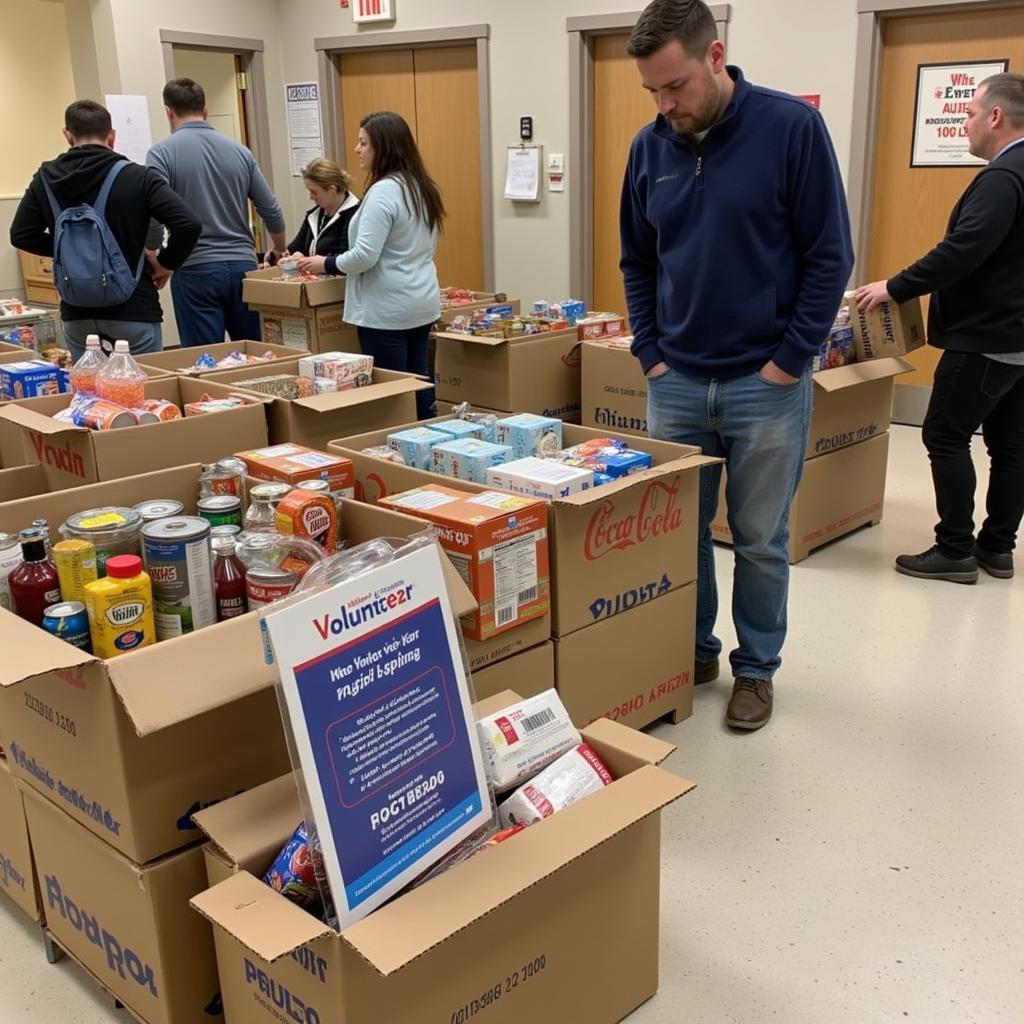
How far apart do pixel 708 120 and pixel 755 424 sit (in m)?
0.68

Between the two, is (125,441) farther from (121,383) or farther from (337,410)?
(337,410)

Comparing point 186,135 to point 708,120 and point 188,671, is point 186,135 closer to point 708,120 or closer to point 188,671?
point 708,120

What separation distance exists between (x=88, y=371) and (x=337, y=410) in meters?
0.66

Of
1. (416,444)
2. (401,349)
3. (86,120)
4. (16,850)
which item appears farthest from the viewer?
(401,349)

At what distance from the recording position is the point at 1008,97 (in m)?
→ 3.24

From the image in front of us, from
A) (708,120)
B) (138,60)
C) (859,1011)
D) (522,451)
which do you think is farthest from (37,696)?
(138,60)

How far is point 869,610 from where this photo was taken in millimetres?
3340

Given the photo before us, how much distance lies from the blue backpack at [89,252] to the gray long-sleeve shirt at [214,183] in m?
0.95

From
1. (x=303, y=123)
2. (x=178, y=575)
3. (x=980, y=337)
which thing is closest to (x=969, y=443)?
(x=980, y=337)

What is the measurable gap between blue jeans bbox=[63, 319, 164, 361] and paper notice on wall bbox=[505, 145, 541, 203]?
343 centimetres

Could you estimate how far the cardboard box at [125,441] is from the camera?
2.49 meters

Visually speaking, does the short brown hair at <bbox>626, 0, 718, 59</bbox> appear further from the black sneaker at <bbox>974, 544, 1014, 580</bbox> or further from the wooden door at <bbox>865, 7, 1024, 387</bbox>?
the wooden door at <bbox>865, 7, 1024, 387</bbox>

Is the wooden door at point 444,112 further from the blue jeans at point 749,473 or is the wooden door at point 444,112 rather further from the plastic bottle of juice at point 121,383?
the blue jeans at point 749,473

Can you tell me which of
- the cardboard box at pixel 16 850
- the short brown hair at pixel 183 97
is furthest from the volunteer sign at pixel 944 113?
the cardboard box at pixel 16 850
